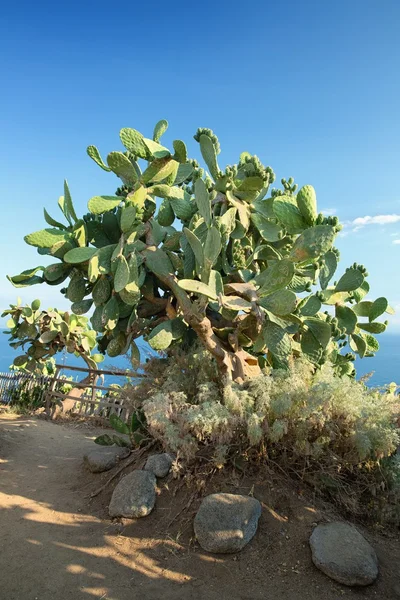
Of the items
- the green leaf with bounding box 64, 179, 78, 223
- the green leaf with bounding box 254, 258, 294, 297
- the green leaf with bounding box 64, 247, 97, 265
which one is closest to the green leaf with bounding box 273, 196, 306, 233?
the green leaf with bounding box 254, 258, 294, 297

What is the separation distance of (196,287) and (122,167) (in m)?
1.31

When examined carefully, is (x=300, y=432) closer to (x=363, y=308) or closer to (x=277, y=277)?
(x=277, y=277)

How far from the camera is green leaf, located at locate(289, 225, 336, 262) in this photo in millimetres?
3391

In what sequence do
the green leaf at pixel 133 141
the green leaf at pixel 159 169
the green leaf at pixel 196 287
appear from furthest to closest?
the green leaf at pixel 133 141, the green leaf at pixel 159 169, the green leaf at pixel 196 287

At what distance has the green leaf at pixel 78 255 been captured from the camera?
142 inches

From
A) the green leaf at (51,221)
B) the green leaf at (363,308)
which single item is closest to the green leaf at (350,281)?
the green leaf at (363,308)

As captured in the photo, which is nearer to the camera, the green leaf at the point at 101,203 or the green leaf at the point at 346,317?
the green leaf at the point at 101,203

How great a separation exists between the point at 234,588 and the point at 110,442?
2.89 metres

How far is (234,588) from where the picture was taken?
8.95ft

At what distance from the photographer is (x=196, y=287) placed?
130 inches

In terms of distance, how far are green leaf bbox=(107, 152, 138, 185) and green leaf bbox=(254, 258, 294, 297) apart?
1498 millimetres

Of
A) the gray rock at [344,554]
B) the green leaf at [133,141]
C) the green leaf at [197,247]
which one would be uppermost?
the green leaf at [133,141]

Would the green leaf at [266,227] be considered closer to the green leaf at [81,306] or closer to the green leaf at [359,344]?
the green leaf at [359,344]

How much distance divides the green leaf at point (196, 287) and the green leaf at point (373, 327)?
2.32 m
